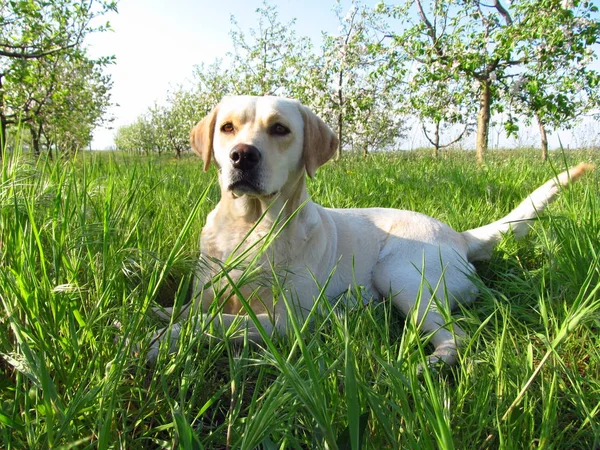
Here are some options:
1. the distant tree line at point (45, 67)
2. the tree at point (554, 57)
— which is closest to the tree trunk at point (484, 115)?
the tree at point (554, 57)

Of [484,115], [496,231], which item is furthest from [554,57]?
[496,231]

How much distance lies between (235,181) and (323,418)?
1641mm

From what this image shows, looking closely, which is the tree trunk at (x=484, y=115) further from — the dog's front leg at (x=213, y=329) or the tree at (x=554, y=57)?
the dog's front leg at (x=213, y=329)

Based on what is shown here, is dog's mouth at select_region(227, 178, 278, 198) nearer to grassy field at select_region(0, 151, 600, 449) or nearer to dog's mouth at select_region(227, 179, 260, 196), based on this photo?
dog's mouth at select_region(227, 179, 260, 196)

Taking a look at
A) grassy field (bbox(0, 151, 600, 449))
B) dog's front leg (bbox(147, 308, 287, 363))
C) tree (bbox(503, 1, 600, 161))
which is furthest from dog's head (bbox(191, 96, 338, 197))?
tree (bbox(503, 1, 600, 161))

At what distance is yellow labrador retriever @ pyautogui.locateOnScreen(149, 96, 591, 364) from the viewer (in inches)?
88.5

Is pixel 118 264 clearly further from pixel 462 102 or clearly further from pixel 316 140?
pixel 462 102

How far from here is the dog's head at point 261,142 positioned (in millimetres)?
2262

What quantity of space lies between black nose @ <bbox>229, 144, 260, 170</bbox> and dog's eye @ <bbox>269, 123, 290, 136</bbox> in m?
0.30

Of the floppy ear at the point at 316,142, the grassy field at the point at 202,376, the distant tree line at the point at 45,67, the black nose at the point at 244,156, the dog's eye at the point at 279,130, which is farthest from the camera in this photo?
the distant tree line at the point at 45,67

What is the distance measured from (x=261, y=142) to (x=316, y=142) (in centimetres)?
50

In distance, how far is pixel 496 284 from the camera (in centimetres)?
270

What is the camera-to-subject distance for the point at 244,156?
7.30 feet

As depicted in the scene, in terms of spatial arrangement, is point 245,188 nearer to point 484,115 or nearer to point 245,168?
point 245,168
